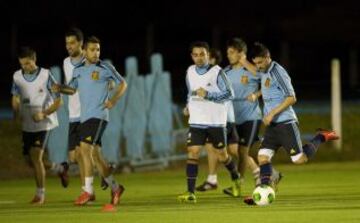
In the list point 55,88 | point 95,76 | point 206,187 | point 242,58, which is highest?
point 242,58

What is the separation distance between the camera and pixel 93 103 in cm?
1562

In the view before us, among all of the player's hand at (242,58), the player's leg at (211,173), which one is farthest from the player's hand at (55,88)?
the player's hand at (242,58)

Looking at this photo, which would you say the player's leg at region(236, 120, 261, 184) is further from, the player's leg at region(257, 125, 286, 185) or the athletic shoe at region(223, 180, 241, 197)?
the player's leg at region(257, 125, 286, 185)

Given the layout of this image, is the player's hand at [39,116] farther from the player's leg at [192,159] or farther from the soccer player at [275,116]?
the soccer player at [275,116]

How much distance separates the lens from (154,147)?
85.0 feet

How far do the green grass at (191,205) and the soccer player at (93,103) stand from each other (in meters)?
0.47

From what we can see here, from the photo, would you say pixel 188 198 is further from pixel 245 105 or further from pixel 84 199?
pixel 245 105

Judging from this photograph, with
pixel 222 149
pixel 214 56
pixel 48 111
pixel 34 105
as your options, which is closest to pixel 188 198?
pixel 222 149

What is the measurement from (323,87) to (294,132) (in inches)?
770

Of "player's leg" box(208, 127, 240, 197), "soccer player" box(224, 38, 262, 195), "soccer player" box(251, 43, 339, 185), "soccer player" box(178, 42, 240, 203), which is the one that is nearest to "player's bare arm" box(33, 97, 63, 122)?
"soccer player" box(178, 42, 240, 203)

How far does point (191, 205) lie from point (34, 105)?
298 cm

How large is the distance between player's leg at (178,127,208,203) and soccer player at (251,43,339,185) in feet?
4.27

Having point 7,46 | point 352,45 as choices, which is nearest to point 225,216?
point 352,45

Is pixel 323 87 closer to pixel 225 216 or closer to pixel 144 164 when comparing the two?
pixel 144 164
